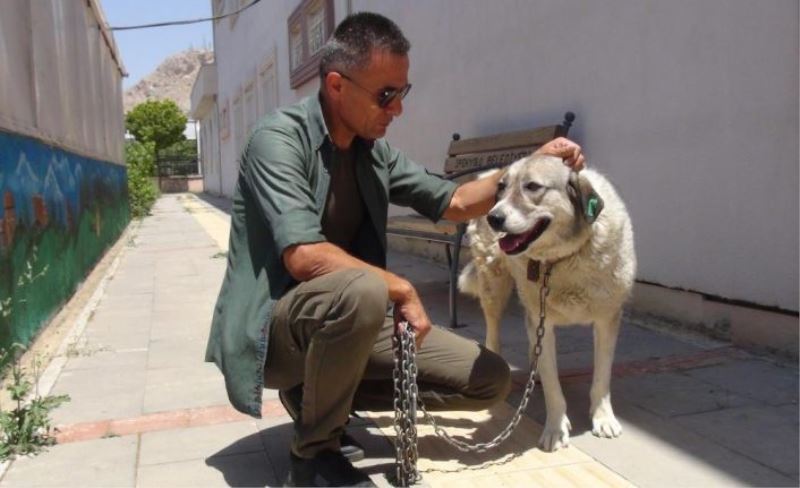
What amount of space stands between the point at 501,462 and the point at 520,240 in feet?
2.97

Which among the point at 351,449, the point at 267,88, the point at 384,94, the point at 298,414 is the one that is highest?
the point at 267,88

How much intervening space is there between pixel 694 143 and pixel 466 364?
2.62m

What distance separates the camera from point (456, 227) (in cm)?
533

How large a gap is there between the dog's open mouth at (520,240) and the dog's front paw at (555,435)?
78cm

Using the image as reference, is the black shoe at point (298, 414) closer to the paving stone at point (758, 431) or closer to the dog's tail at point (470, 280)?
the dog's tail at point (470, 280)

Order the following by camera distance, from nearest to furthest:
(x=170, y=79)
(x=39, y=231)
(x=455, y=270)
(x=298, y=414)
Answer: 1. (x=298, y=414)
2. (x=455, y=270)
3. (x=39, y=231)
4. (x=170, y=79)

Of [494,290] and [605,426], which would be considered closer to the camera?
[605,426]

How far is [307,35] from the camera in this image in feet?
49.3

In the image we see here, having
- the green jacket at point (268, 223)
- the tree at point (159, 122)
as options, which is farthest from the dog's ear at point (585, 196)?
the tree at point (159, 122)

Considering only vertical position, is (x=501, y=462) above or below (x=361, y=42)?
below

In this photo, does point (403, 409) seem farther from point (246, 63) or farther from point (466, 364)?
point (246, 63)

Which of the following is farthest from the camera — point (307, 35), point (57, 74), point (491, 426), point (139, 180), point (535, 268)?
point (139, 180)

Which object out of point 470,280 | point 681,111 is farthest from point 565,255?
point 681,111

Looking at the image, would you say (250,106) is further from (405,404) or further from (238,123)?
(405,404)
